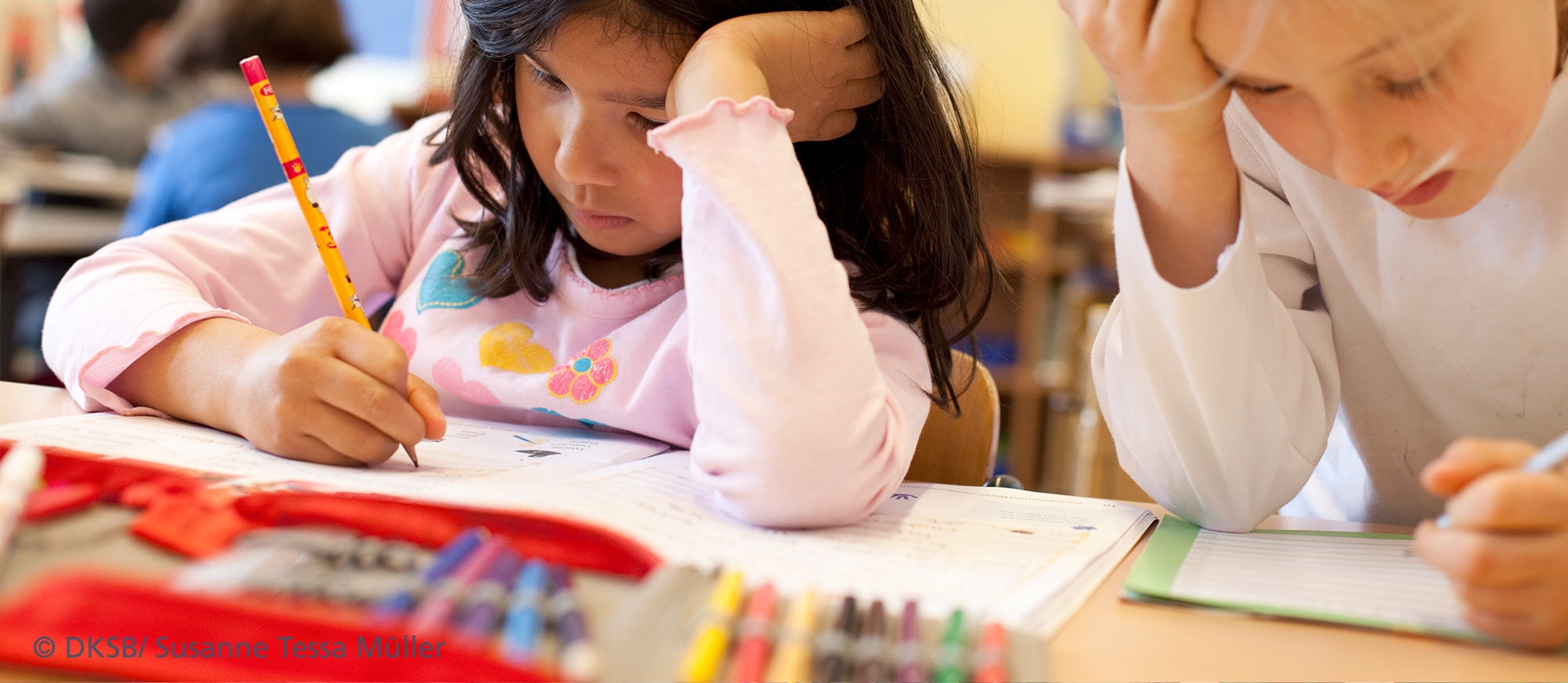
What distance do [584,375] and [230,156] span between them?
1226 mm

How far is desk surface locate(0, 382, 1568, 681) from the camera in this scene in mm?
417

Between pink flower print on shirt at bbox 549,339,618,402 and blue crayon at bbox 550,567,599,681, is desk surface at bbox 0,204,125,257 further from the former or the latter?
blue crayon at bbox 550,567,599,681

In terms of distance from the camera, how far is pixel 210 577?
405 mm

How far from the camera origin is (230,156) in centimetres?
178

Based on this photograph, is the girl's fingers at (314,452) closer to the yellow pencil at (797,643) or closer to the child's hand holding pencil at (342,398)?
the child's hand holding pencil at (342,398)

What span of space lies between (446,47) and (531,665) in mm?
832

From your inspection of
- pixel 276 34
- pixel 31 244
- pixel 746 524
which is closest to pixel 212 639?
pixel 746 524

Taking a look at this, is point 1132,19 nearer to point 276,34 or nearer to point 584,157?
point 584,157

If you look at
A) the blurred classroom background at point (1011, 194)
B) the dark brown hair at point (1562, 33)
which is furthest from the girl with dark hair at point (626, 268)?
the blurred classroom background at point (1011, 194)

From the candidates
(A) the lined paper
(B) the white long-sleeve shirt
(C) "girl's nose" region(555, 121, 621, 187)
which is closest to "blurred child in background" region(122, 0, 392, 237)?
(C) "girl's nose" region(555, 121, 621, 187)

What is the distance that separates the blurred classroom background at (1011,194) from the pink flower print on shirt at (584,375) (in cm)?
151

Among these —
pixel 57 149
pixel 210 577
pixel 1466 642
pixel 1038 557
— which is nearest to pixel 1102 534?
pixel 1038 557

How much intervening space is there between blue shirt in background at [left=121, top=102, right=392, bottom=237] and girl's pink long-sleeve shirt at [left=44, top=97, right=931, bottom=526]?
837 millimetres

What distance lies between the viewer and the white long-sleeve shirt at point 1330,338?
60 centimetres
